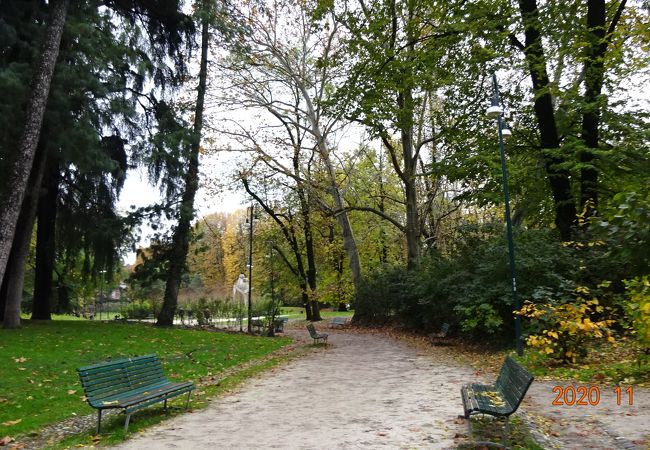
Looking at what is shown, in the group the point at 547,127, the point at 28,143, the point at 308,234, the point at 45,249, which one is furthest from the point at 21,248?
the point at 547,127

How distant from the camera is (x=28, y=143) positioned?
1273cm

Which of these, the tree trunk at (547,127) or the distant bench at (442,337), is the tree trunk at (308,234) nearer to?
the distant bench at (442,337)

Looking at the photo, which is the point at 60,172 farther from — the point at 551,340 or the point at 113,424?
the point at 551,340

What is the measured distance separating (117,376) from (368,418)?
3.49 meters

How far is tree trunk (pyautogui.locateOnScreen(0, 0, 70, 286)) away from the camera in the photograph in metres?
12.4

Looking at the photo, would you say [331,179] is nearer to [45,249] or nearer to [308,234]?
[308,234]

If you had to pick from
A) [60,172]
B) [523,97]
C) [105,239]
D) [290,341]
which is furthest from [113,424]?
[523,97]

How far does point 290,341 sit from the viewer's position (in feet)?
64.4

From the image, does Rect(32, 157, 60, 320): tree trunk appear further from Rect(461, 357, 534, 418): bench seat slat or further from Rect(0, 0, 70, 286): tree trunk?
Rect(461, 357, 534, 418): bench seat slat

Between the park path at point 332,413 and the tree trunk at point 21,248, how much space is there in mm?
10203

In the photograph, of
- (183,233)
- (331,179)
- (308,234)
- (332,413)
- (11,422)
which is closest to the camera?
(11,422)

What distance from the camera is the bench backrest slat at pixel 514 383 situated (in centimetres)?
501

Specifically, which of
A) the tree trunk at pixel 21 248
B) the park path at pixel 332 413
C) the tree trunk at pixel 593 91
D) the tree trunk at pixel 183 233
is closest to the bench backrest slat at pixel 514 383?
the park path at pixel 332 413

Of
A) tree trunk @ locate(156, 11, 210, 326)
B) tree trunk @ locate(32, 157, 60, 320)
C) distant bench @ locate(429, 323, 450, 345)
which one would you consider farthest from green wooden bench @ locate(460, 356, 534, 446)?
tree trunk @ locate(32, 157, 60, 320)
